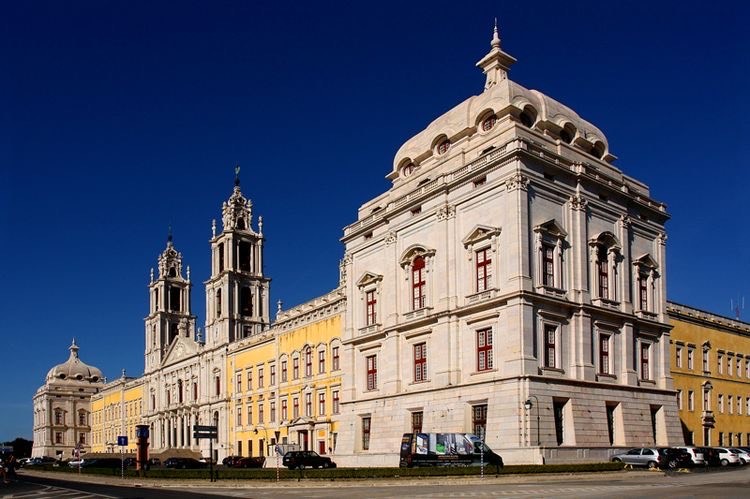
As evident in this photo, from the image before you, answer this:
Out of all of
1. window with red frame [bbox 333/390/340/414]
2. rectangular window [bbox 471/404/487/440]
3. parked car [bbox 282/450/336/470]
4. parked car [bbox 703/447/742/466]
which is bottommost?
parked car [bbox 282/450/336/470]

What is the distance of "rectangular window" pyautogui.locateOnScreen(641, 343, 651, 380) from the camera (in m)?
53.3

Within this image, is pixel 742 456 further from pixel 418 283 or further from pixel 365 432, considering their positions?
pixel 365 432

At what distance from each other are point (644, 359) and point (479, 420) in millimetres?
13096

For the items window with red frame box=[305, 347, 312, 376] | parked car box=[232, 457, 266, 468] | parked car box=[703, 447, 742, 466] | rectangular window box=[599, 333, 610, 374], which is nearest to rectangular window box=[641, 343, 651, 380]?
rectangular window box=[599, 333, 610, 374]

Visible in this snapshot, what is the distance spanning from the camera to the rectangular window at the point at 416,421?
2058 inches

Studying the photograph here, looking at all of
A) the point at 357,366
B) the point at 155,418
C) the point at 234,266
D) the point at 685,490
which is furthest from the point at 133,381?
the point at 685,490

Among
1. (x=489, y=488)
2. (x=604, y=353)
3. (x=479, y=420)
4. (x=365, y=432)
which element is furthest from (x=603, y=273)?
(x=489, y=488)

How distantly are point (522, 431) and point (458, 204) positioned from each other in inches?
574

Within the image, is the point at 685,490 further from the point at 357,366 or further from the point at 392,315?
the point at 357,366

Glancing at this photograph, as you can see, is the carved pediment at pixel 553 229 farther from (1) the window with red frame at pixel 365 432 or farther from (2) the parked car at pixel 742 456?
(1) the window with red frame at pixel 365 432

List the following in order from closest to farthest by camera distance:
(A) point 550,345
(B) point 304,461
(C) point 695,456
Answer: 1. (C) point 695,456
2. (A) point 550,345
3. (B) point 304,461

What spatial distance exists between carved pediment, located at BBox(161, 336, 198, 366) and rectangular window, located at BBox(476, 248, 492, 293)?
60768 mm

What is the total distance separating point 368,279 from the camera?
5931 centimetres

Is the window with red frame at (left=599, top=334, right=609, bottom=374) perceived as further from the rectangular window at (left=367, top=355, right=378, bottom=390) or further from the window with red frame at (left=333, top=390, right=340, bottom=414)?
the window with red frame at (left=333, top=390, right=340, bottom=414)
